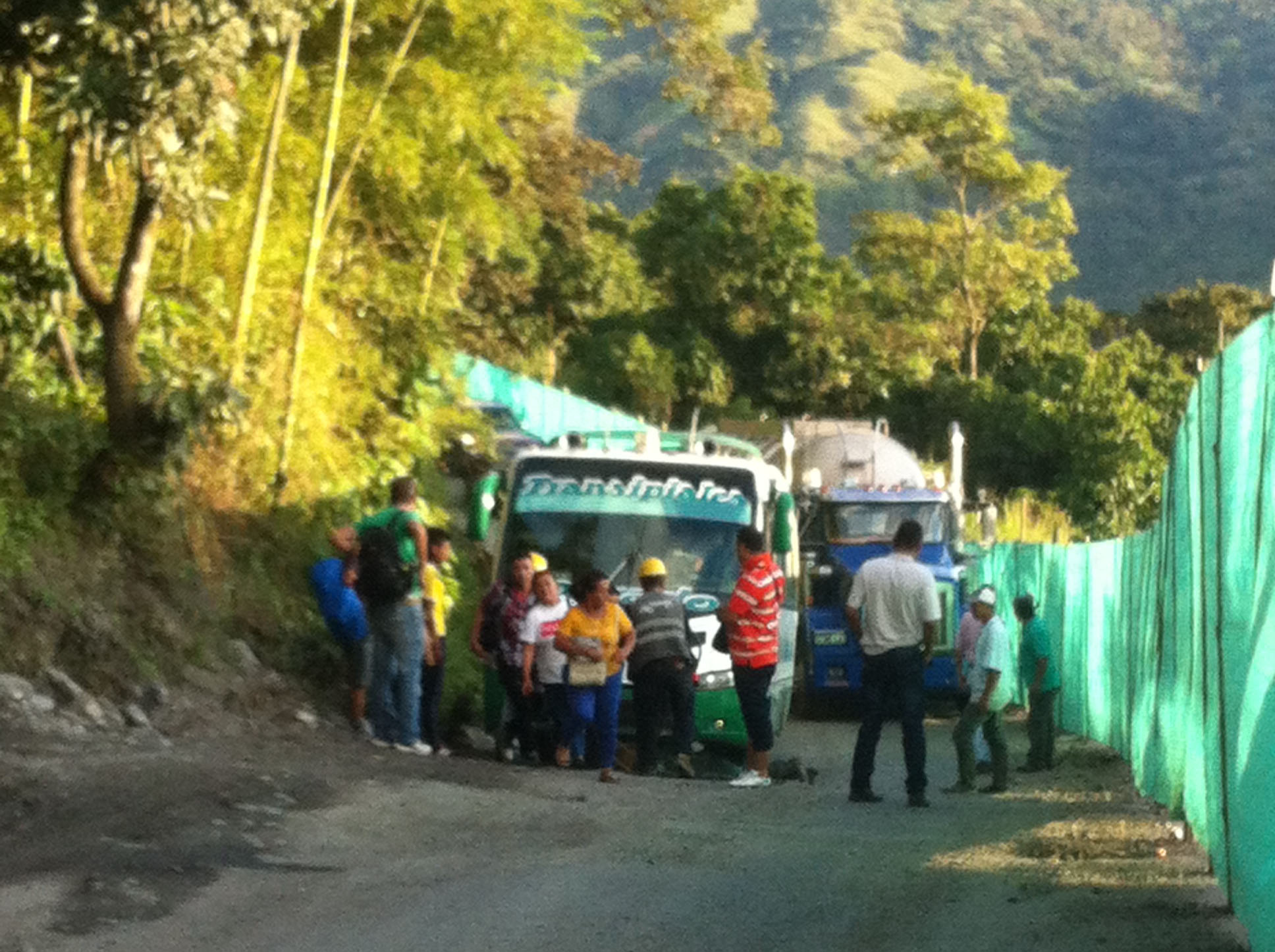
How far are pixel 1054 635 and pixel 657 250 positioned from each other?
34.3 m

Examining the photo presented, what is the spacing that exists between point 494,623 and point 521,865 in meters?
7.17

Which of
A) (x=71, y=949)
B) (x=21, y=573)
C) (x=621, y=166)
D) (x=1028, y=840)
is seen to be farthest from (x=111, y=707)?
(x=621, y=166)

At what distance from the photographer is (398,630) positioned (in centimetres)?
1730

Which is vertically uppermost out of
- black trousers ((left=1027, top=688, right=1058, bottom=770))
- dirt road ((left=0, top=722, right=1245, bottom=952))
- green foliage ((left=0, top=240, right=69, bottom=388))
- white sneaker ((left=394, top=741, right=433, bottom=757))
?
green foliage ((left=0, top=240, right=69, bottom=388))

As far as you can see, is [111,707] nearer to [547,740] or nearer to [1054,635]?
[547,740]

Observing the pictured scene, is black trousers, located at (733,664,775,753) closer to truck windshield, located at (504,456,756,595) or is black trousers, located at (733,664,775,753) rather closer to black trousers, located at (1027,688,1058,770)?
truck windshield, located at (504,456,756,595)

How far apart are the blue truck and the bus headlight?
8732 millimetres

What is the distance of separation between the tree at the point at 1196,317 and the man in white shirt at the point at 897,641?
199ft

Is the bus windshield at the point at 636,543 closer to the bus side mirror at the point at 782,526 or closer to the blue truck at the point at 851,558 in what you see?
the bus side mirror at the point at 782,526

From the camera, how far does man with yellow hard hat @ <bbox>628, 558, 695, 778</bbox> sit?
56.7 feet

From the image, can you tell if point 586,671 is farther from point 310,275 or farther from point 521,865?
point 521,865

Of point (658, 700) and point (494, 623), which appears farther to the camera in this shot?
point (494, 623)

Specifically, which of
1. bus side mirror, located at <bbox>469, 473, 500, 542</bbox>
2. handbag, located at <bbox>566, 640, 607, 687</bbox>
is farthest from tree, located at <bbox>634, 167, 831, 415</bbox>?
handbag, located at <bbox>566, 640, 607, 687</bbox>

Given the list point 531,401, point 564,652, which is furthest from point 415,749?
point 531,401
